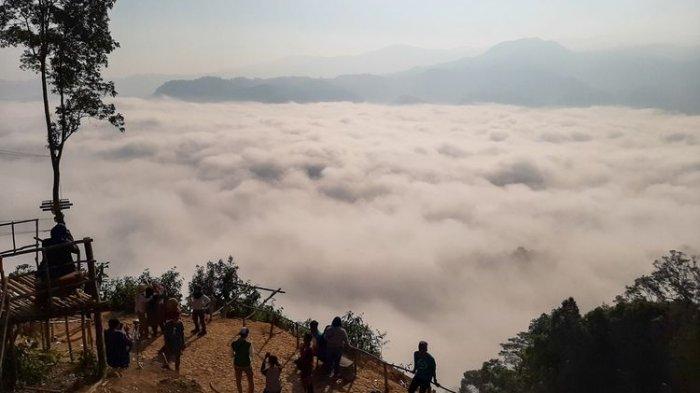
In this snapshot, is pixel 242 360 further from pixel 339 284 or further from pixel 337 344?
pixel 339 284

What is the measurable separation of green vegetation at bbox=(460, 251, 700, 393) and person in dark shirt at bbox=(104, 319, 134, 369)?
26140mm

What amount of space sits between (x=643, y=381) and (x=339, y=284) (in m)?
165

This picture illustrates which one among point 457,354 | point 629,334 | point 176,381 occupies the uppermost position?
point 176,381

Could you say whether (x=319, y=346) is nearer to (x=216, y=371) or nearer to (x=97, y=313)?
(x=216, y=371)

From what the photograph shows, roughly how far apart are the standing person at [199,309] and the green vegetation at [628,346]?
22.4 meters

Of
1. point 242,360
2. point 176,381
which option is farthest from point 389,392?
point 176,381

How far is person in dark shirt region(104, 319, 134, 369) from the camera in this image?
9914mm

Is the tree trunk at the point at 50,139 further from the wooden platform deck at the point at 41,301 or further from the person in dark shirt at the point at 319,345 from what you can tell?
the person in dark shirt at the point at 319,345

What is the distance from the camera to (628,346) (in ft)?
92.1

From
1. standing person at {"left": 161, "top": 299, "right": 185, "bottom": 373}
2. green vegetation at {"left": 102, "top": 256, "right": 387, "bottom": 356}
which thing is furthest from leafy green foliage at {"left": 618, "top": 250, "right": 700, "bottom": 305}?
standing person at {"left": 161, "top": 299, "right": 185, "bottom": 373}

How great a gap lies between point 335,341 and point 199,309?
4.86 m

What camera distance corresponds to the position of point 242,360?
10.4 meters

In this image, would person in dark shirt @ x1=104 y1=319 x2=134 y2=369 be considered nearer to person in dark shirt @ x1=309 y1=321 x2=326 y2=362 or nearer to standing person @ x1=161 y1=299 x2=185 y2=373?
standing person @ x1=161 y1=299 x2=185 y2=373

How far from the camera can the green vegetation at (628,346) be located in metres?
26.0
